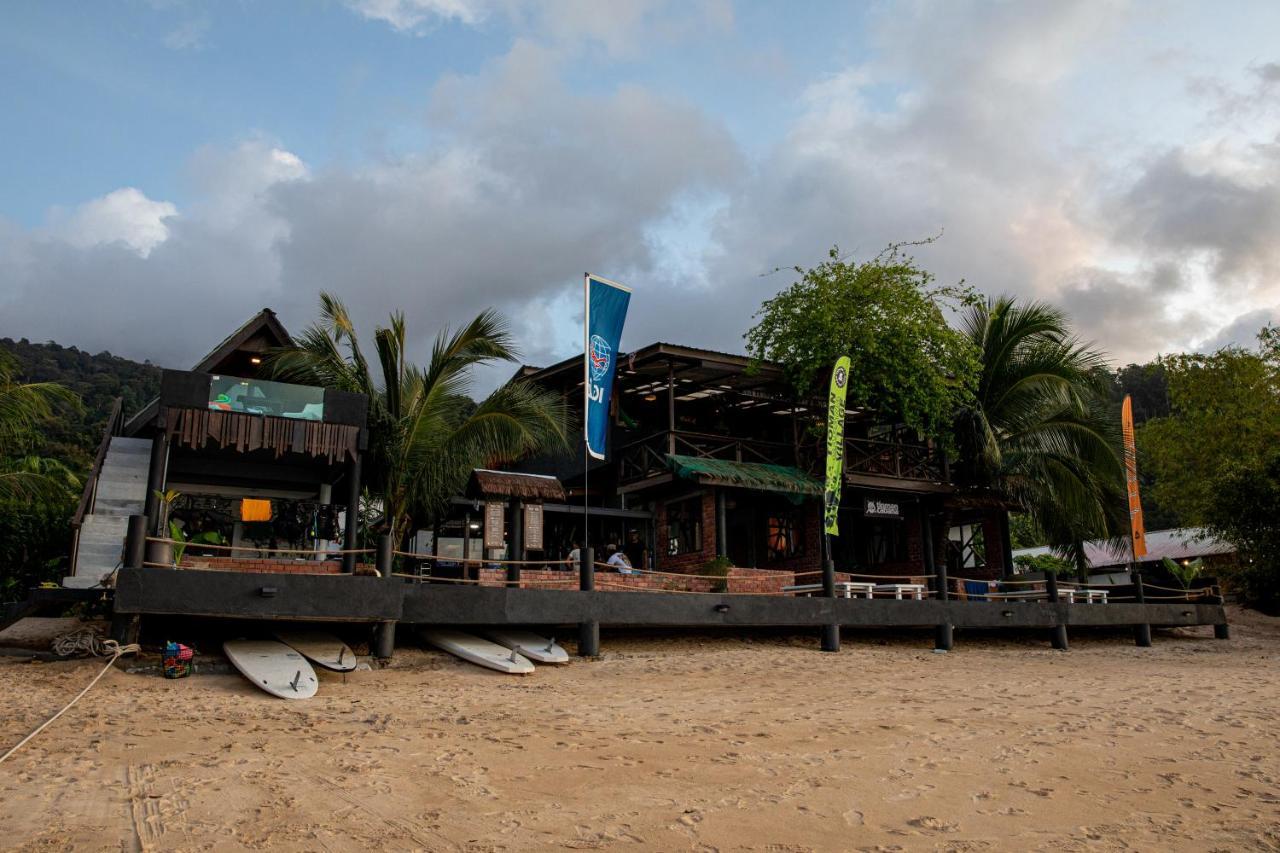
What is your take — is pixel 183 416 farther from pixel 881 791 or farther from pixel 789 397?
pixel 789 397

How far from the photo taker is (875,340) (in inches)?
808

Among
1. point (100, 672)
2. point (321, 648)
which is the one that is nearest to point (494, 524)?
point (321, 648)

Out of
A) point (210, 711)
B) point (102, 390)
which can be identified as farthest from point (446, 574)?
point (102, 390)

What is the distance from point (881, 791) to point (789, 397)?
1470 centimetres

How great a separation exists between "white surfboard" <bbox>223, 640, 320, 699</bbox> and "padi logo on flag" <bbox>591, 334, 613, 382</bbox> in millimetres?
5710

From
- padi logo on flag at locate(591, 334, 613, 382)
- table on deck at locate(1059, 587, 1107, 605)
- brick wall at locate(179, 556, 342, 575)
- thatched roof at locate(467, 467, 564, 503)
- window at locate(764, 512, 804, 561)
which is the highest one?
padi logo on flag at locate(591, 334, 613, 382)

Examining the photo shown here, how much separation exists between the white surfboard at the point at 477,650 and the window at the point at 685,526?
23.2 feet

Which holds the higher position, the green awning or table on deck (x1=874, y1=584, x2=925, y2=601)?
the green awning

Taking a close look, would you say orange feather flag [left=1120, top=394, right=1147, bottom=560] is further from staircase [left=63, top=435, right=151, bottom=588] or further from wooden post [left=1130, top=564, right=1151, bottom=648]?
staircase [left=63, top=435, right=151, bottom=588]

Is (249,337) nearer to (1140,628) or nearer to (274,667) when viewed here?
(274,667)

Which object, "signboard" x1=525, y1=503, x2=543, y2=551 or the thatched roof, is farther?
"signboard" x1=525, y1=503, x2=543, y2=551

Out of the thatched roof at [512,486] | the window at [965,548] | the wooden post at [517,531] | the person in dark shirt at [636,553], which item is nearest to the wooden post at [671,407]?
the person in dark shirt at [636,553]

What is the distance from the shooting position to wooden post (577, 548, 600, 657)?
13.4 meters

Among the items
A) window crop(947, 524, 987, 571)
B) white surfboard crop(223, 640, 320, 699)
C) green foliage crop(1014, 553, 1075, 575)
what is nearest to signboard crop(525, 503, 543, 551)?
white surfboard crop(223, 640, 320, 699)
